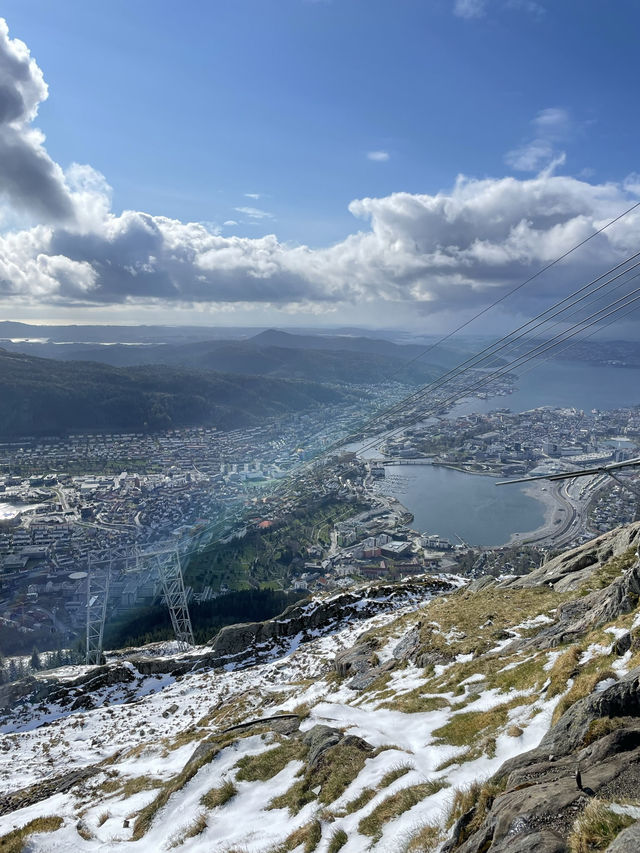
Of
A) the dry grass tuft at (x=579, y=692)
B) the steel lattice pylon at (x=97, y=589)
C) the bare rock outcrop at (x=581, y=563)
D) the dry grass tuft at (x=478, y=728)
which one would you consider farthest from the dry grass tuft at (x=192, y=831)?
the steel lattice pylon at (x=97, y=589)

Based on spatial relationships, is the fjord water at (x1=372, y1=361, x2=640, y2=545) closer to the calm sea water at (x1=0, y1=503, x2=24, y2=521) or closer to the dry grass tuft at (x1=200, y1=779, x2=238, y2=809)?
the dry grass tuft at (x1=200, y1=779, x2=238, y2=809)

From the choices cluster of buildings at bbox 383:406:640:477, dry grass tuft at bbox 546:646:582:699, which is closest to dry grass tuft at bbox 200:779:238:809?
dry grass tuft at bbox 546:646:582:699

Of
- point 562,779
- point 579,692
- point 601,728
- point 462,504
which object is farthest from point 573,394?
point 562,779

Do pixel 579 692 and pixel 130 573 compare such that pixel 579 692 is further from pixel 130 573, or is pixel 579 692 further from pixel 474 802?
pixel 130 573

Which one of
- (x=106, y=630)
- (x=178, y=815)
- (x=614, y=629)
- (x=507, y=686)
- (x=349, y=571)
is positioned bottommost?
(x=106, y=630)

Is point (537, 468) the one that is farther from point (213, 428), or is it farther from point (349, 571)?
point (213, 428)

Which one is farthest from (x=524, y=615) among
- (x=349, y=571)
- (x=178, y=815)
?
(x=349, y=571)

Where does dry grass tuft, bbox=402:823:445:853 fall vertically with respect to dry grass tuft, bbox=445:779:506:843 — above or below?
below

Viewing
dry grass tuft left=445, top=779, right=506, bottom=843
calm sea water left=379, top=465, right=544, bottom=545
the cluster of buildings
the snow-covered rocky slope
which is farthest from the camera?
the cluster of buildings
